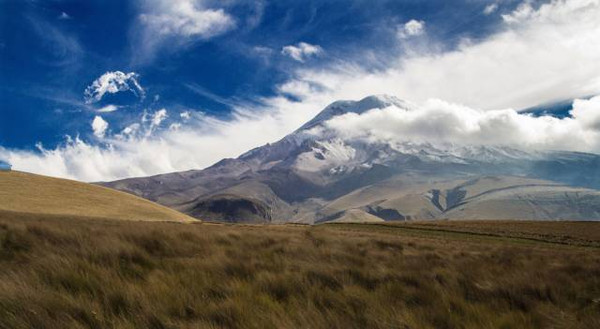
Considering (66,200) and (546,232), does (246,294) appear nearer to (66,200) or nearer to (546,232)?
(546,232)

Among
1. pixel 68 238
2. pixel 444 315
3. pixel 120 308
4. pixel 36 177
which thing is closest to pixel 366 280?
pixel 444 315

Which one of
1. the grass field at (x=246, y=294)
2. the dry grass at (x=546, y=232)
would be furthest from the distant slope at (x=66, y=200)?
the grass field at (x=246, y=294)

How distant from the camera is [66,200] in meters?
52.2

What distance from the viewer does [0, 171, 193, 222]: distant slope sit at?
45.9 metres

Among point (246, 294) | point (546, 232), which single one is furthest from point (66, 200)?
point (546, 232)

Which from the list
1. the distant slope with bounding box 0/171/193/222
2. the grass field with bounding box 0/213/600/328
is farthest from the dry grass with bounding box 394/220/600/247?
the distant slope with bounding box 0/171/193/222

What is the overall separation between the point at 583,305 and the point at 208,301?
4971 mm

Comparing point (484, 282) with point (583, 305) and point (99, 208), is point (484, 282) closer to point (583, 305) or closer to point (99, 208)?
point (583, 305)

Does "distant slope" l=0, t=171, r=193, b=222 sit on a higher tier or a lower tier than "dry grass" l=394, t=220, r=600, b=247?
higher

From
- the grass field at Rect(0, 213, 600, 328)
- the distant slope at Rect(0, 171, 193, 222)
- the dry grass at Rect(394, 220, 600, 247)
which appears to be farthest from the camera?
the distant slope at Rect(0, 171, 193, 222)

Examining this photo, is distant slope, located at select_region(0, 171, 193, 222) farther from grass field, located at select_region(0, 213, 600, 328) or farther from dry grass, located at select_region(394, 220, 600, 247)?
grass field, located at select_region(0, 213, 600, 328)

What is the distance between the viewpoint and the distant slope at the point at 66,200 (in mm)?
45906

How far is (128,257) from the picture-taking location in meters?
6.35

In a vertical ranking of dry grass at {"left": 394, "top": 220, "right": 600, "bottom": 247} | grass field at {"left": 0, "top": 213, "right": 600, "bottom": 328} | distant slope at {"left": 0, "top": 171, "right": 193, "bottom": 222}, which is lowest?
dry grass at {"left": 394, "top": 220, "right": 600, "bottom": 247}
